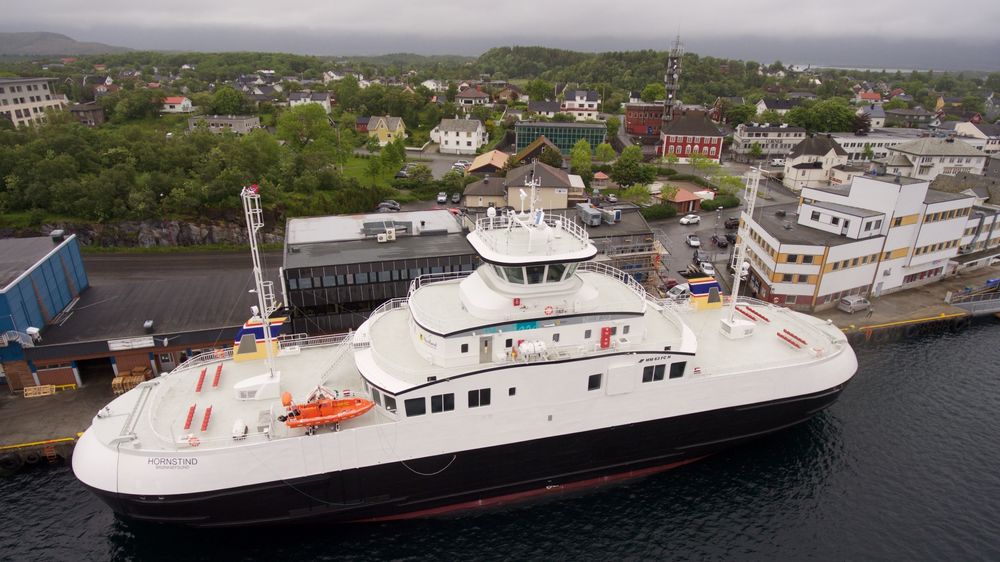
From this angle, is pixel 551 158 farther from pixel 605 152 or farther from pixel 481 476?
pixel 481 476

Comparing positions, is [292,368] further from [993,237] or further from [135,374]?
[993,237]

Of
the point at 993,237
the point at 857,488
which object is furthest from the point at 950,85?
the point at 857,488

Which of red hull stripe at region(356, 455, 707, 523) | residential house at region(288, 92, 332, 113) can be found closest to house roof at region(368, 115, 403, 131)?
residential house at region(288, 92, 332, 113)

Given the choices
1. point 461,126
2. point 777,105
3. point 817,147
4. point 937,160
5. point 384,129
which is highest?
point 777,105

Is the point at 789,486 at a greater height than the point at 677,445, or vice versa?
the point at 677,445

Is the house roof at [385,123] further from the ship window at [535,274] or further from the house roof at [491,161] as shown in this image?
the ship window at [535,274]

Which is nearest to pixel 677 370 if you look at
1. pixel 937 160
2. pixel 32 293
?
pixel 32 293

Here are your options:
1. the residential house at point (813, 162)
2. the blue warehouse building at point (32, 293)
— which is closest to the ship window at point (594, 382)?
the blue warehouse building at point (32, 293)
